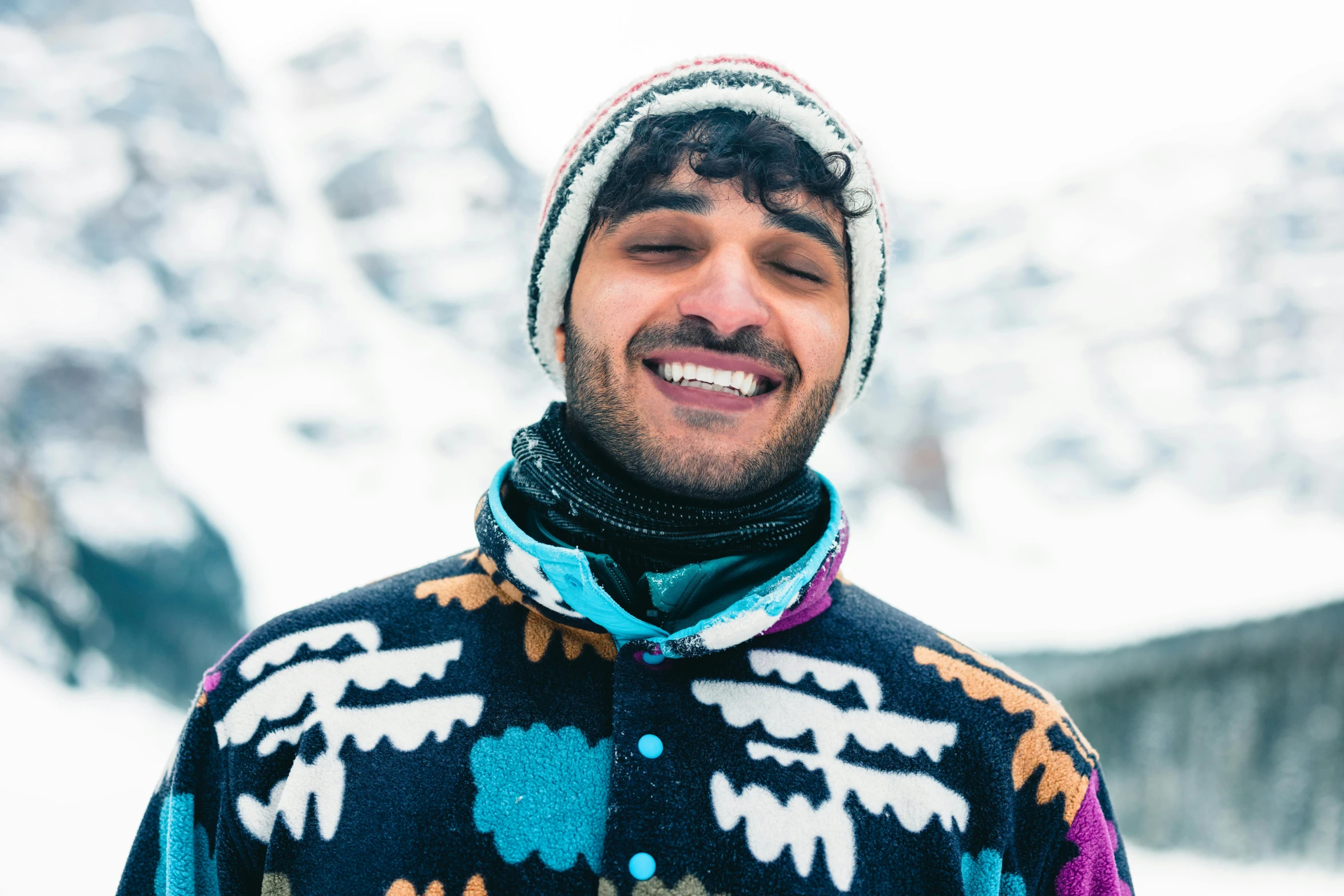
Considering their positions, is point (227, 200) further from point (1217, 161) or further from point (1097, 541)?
point (1217, 161)

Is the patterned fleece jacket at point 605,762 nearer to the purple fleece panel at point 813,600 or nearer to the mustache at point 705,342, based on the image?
the purple fleece panel at point 813,600

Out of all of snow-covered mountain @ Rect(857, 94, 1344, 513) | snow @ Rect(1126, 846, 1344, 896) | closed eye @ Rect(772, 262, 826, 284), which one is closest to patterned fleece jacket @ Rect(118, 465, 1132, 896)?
closed eye @ Rect(772, 262, 826, 284)

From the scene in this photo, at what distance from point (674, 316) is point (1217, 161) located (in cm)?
8093

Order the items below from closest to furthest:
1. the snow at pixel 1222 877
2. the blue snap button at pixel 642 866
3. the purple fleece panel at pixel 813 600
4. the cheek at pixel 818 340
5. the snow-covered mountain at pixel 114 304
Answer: the blue snap button at pixel 642 866 < the purple fleece panel at pixel 813 600 < the cheek at pixel 818 340 < the snow at pixel 1222 877 < the snow-covered mountain at pixel 114 304

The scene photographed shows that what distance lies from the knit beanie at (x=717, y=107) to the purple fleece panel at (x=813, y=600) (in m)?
0.59

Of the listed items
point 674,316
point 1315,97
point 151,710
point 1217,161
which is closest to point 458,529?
point 151,710

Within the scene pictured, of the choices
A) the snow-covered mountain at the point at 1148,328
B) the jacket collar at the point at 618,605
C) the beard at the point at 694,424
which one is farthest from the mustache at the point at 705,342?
the snow-covered mountain at the point at 1148,328

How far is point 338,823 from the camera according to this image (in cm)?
108

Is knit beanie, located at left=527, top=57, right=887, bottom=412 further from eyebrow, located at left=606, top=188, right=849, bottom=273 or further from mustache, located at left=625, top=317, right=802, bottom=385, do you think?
mustache, located at left=625, top=317, right=802, bottom=385

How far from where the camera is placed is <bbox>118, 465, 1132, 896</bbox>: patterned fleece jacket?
3.44ft

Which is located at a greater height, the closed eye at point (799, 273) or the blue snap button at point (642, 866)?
the closed eye at point (799, 273)

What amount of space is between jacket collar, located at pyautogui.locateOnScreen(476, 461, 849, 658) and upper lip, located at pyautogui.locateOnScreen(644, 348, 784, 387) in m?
0.33

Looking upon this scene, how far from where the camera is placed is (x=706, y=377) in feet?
4.32

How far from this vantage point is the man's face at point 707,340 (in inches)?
51.7
